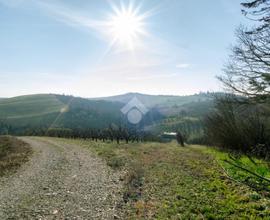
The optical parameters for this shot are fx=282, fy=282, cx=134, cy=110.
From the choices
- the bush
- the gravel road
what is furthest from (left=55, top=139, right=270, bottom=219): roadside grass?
the bush

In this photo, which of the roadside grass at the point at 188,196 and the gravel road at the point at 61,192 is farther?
the gravel road at the point at 61,192

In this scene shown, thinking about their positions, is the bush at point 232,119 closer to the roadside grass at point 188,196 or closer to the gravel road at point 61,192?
the roadside grass at point 188,196

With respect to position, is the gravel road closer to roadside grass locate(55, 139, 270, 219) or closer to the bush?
roadside grass locate(55, 139, 270, 219)

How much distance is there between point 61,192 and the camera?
1470 cm

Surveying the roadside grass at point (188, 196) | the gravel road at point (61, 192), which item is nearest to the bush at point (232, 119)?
the roadside grass at point (188, 196)

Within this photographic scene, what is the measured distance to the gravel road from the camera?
1167 centimetres

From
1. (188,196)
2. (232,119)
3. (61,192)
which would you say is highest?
(232,119)

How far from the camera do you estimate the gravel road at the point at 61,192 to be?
1167 cm

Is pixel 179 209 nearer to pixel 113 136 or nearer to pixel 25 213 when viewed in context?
pixel 25 213

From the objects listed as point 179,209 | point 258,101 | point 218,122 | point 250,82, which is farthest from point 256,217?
point 218,122

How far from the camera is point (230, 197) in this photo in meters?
12.4

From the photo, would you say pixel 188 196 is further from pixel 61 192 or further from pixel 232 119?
pixel 232 119

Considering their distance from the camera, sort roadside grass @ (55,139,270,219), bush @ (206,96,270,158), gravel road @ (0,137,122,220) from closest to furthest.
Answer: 1. roadside grass @ (55,139,270,219)
2. gravel road @ (0,137,122,220)
3. bush @ (206,96,270,158)

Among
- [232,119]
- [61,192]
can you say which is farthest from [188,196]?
[232,119]
